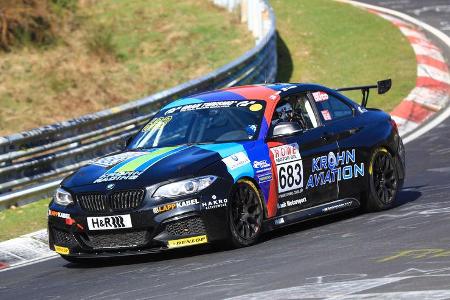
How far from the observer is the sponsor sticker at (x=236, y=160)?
31.3 ft

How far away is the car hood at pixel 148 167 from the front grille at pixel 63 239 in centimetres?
39

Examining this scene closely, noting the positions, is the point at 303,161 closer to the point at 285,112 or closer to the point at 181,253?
the point at 285,112

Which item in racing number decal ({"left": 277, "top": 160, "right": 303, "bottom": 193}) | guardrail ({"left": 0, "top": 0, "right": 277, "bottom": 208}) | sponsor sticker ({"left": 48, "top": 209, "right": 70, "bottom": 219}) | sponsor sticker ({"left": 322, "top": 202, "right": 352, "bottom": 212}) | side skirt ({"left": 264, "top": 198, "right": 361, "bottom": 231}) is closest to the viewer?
sponsor sticker ({"left": 48, "top": 209, "right": 70, "bottom": 219})

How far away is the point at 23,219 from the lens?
12.3 metres

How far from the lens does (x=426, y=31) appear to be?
24875mm

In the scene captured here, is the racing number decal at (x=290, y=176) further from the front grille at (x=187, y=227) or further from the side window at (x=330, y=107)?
the front grille at (x=187, y=227)

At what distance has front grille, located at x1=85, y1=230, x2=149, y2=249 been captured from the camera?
9.16 metres

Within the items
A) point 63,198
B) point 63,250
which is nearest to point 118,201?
point 63,198

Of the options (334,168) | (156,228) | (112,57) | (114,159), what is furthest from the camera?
(112,57)

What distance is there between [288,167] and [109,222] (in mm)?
1846

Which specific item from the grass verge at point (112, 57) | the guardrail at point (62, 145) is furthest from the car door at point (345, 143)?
the grass verge at point (112, 57)

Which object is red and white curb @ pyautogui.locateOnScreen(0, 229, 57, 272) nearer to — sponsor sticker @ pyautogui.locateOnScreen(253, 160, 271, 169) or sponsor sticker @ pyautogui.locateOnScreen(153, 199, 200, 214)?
sponsor sticker @ pyautogui.locateOnScreen(153, 199, 200, 214)

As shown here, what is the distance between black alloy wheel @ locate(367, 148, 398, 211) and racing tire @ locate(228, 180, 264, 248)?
6.18 feet

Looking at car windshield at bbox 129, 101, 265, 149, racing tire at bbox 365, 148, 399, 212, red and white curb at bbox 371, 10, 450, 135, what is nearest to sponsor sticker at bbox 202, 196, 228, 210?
car windshield at bbox 129, 101, 265, 149
